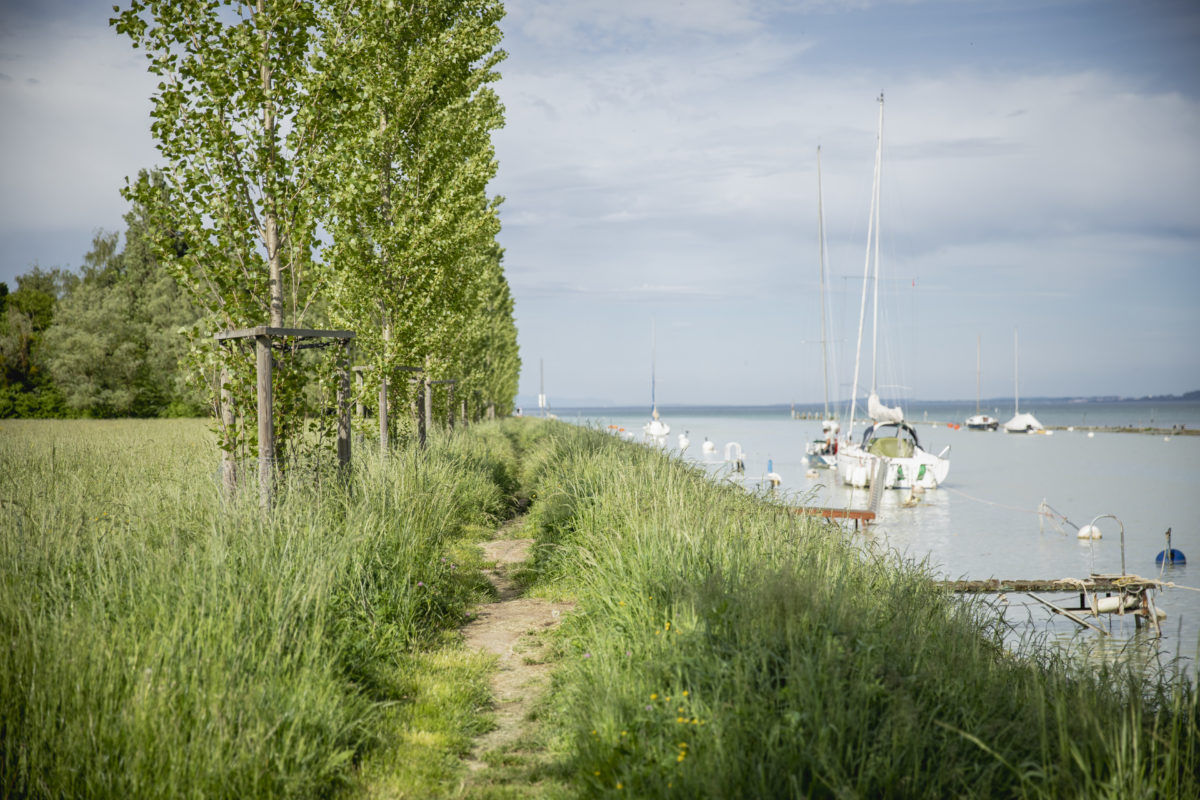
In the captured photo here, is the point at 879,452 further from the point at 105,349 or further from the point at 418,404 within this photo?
the point at 105,349

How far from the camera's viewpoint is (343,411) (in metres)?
8.25

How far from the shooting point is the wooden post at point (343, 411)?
8.20 m

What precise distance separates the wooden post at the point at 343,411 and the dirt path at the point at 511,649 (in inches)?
80.1

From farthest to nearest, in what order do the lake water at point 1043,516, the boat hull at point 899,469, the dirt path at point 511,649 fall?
the boat hull at point 899,469, the lake water at point 1043,516, the dirt path at point 511,649

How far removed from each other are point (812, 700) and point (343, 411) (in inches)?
249

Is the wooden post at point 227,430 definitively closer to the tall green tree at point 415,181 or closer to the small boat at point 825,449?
the tall green tree at point 415,181

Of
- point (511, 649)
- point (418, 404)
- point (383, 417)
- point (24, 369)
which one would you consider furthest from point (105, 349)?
point (511, 649)

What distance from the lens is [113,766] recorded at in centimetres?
319

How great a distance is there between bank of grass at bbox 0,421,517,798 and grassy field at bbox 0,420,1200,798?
0.06 ft

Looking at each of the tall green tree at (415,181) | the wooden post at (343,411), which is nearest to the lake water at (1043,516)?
the wooden post at (343,411)

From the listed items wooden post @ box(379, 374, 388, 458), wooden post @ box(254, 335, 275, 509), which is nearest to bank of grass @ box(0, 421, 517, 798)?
wooden post @ box(254, 335, 275, 509)

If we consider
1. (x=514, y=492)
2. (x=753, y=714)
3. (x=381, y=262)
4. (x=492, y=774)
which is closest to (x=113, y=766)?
(x=492, y=774)

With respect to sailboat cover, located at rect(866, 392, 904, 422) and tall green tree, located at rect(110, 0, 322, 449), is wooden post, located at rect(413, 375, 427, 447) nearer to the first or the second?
tall green tree, located at rect(110, 0, 322, 449)

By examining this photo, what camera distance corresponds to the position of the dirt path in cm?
432
